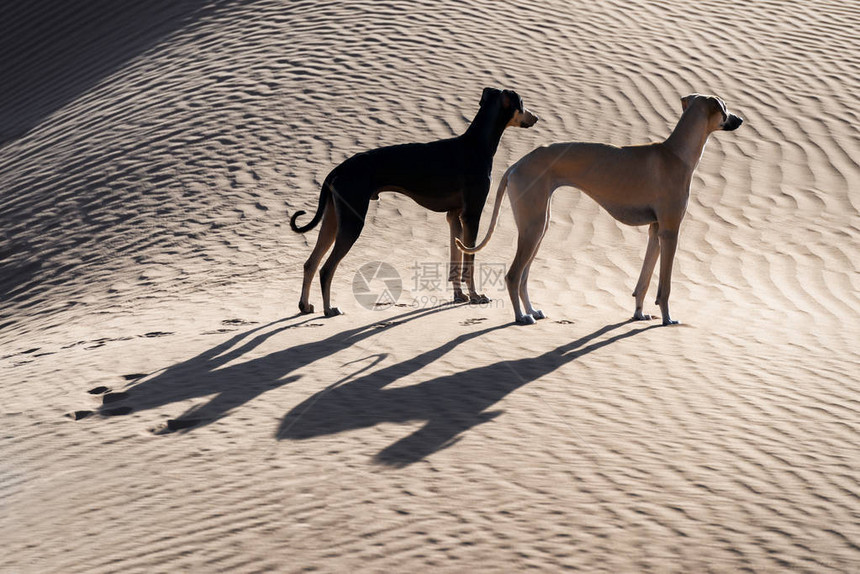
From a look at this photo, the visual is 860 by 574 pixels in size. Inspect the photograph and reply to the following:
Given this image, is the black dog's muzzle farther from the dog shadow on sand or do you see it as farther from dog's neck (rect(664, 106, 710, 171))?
the dog shadow on sand

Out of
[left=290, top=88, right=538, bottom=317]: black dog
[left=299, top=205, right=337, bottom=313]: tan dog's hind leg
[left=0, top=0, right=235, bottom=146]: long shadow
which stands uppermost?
[left=0, top=0, right=235, bottom=146]: long shadow

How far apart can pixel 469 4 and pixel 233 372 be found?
11.5 m

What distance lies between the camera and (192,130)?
12188 millimetres

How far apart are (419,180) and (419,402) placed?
2409mm

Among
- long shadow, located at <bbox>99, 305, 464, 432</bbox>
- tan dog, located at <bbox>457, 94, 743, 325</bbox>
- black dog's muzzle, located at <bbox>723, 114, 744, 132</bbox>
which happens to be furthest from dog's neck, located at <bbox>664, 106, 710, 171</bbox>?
long shadow, located at <bbox>99, 305, 464, 432</bbox>

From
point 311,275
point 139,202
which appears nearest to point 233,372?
point 311,275

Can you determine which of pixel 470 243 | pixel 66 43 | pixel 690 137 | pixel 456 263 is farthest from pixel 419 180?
pixel 66 43

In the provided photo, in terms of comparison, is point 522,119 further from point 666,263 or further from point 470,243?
point 666,263

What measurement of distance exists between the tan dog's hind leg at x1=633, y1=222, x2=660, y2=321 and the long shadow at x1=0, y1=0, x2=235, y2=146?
11641 mm

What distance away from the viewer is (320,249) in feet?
23.4

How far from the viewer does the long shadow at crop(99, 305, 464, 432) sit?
5.09 meters

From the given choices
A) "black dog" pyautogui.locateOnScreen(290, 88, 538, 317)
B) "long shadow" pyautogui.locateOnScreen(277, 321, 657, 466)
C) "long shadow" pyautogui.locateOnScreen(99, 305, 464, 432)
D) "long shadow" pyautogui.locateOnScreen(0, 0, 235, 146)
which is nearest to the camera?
"long shadow" pyautogui.locateOnScreen(277, 321, 657, 466)

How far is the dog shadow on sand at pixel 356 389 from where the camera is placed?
470 cm

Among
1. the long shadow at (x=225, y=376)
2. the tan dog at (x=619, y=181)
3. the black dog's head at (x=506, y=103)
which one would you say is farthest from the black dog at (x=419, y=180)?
the long shadow at (x=225, y=376)
